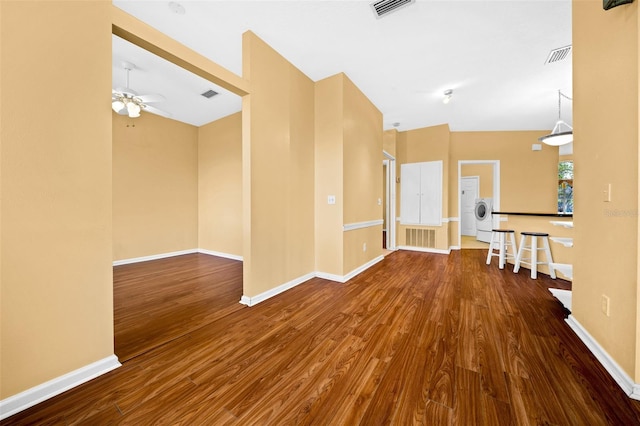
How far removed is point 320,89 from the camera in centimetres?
343

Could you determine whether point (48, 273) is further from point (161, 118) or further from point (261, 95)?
point (161, 118)

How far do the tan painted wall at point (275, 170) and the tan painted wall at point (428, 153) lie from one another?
327 cm

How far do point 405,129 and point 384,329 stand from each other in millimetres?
5053

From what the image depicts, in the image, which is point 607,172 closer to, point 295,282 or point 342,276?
point 342,276

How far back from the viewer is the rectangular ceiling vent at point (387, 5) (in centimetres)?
209

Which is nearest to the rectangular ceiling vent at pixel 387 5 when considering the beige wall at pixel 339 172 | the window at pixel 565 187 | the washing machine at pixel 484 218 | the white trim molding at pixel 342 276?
the beige wall at pixel 339 172

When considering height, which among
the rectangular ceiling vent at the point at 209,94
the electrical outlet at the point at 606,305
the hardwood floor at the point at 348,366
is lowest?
the hardwood floor at the point at 348,366

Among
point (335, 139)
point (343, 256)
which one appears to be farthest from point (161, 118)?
point (343, 256)

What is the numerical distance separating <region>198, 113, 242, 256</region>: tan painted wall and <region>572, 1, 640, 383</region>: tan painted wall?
4.64 metres

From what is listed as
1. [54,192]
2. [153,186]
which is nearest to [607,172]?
[54,192]

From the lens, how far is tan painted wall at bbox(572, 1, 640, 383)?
4.33 ft

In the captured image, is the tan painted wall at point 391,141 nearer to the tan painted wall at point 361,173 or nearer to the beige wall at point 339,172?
the tan painted wall at point 361,173

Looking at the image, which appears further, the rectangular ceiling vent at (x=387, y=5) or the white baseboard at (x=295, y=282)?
the white baseboard at (x=295, y=282)

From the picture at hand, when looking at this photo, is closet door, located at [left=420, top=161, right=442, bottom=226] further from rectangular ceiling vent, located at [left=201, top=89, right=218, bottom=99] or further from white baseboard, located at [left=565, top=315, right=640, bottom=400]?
rectangular ceiling vent, located at [left=201, top=89, right=218, bottom=99]
